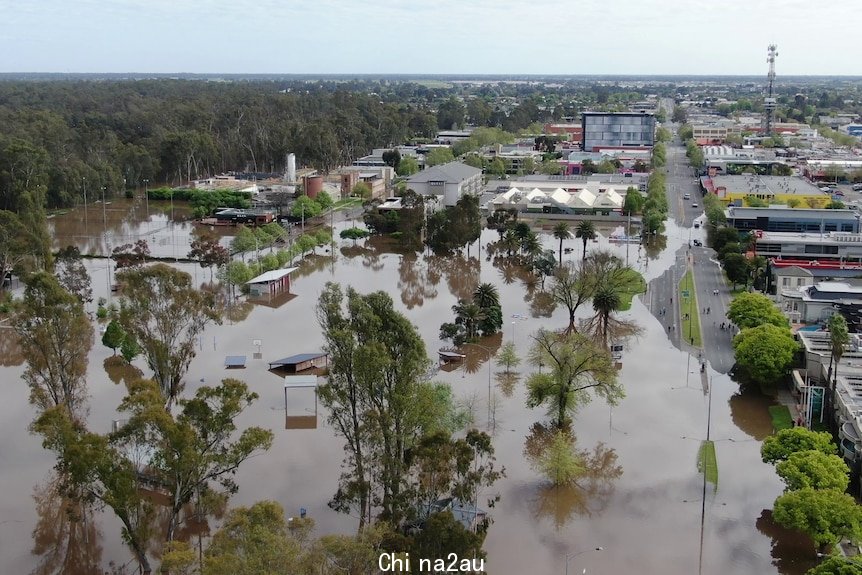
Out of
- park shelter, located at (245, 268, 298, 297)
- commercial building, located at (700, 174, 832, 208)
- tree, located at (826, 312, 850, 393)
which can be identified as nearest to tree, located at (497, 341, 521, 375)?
tree, located at (826, 312, 850, 393)

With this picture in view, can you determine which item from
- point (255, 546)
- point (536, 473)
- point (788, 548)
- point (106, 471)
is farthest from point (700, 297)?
point (255, 546)

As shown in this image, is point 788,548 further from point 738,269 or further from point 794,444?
point 738,269

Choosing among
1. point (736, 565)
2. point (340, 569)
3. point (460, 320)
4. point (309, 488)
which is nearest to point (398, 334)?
point (309, 488)

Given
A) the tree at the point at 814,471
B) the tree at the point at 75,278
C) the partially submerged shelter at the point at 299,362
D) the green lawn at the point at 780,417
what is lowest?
the green lawn at the point at 780,417

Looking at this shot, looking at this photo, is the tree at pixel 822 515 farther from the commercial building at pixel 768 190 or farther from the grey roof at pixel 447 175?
the grey roof at pixel 447 175

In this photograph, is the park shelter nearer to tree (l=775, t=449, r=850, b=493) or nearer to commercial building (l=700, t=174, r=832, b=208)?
tree (l=775, t=449, r=850, b=493)

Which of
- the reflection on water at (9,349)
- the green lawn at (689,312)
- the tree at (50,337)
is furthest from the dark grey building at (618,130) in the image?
the tree at (50,337)

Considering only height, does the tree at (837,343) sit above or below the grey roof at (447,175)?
below

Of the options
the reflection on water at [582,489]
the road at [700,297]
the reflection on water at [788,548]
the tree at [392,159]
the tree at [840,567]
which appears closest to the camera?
the tree at [840,567]
